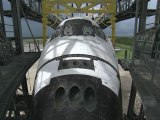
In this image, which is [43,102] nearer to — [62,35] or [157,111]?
[157,111]

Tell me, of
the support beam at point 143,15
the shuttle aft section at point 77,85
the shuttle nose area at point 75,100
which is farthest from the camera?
the support beam at point 143,15

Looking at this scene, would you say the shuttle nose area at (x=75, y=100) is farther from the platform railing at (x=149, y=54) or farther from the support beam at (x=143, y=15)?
the support beam at (x=143, y=15)

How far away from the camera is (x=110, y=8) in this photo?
21.6 metres

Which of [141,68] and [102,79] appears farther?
[141,68]

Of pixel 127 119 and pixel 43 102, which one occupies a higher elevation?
pixel 43 102

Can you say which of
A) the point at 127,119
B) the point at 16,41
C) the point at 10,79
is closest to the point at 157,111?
the point at 10,79

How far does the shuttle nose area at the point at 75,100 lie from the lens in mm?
7492

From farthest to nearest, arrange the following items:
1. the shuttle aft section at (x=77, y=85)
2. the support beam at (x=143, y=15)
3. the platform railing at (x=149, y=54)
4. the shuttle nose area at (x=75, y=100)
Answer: the support beam at (x=143, y=15)
the platform railing at (x=149, y=54)
the shuttle aft section at (x=77, y=85)
the shuttle nose area at (x=75, y=100)

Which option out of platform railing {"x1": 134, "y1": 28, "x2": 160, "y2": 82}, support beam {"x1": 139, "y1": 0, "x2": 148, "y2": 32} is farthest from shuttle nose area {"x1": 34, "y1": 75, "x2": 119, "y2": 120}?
support beam {"x1": 139, "y1": 0, "x2": 148, "y2": 32}

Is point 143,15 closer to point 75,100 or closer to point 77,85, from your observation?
point 77,85

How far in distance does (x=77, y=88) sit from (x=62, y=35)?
4843mm

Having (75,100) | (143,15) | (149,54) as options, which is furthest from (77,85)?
(143,15)

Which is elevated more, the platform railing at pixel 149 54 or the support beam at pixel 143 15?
the support beam at pixel 143 15

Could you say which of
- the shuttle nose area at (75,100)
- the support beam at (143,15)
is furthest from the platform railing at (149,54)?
the shuttle nose area at (75,100)
